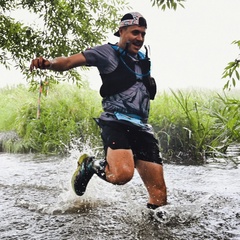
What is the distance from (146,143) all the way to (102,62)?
75 centimetres

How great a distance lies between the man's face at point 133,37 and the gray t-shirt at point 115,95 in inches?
5.8

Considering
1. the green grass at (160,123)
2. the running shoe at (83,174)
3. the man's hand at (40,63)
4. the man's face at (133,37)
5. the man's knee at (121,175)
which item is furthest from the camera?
the green grass at (160,123)

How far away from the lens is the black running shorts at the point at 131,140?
11.9 feet

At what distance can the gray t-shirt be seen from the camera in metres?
3.63

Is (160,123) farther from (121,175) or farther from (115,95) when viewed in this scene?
(121,175)

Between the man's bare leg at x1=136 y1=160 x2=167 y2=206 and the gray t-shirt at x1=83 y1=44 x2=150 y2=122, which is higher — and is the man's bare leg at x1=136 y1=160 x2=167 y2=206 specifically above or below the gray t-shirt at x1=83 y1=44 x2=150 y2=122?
below

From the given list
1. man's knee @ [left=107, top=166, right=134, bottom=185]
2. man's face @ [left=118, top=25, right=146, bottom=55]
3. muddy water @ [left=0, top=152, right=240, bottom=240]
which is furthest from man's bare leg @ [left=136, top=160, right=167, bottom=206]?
man's face @ [left=118, top=25, right=146, bottom=55]

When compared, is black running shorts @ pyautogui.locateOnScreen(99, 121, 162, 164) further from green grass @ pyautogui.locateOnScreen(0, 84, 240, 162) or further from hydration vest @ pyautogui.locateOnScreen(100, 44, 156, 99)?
green grass @ pyautogui.locateOnScreen(0, 84, 240, 162)

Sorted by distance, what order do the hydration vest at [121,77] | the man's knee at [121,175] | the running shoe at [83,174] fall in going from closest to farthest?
the man's knee at [121,175] → the hydration vest at [121,77] → the running shoe at [83,174]

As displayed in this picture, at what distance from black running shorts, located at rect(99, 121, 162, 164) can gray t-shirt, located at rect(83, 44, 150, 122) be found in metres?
0.13

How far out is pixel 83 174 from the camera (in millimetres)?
4047

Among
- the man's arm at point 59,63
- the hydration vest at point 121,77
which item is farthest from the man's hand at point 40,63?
the hydration vest at point 121,77

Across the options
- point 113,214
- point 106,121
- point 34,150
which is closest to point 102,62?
point 106,121

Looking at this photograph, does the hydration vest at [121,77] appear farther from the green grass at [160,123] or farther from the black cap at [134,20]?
the green grass at [160,123]
